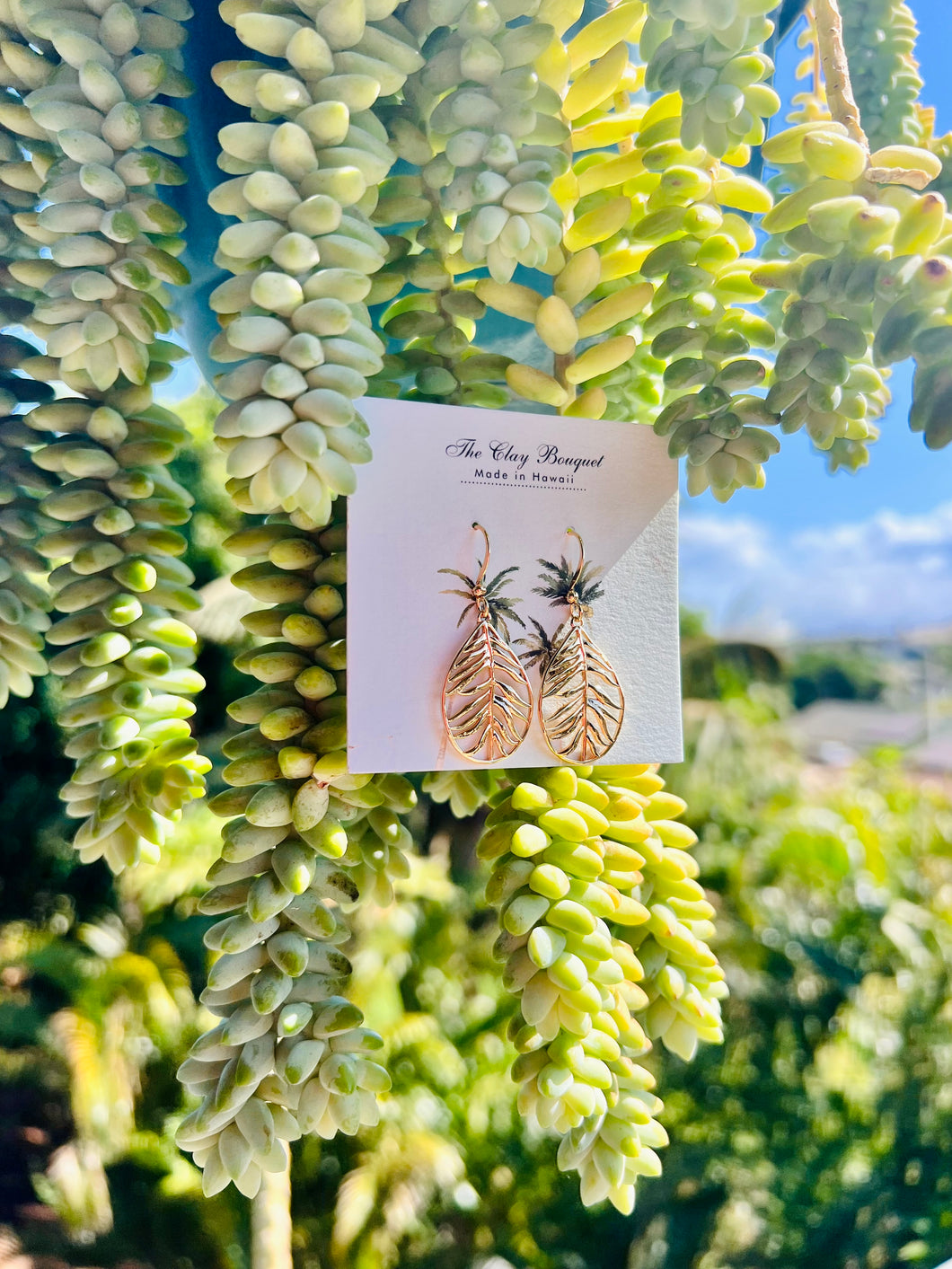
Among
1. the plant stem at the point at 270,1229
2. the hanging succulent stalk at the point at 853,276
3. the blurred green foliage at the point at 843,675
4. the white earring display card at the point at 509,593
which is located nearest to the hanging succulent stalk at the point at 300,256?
the white earring display card at the point at 509,593

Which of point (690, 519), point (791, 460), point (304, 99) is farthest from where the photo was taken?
point (690, 519)

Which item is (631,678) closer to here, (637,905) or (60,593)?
(637,905)

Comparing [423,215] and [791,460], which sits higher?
[791,460]

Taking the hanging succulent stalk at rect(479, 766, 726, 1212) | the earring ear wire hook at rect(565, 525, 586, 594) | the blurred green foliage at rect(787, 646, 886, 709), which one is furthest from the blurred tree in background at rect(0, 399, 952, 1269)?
the earring ear wire hook at rect(565, 525, 586, 594)

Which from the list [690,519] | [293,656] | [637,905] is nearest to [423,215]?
[293,656]

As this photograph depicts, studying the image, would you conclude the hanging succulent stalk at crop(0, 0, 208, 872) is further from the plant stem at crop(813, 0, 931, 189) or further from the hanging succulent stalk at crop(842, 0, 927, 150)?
the hanging succulent stalk at crop(842, 0, 927, 150)

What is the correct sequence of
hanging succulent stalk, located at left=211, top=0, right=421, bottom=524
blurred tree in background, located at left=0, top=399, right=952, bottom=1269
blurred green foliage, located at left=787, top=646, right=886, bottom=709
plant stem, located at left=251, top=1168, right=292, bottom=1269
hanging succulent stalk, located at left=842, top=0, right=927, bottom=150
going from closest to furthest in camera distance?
hanging succulent stalk, located at left=211, top=0, right=421, bottom=524
hanging succulent stalk, located at left=842, top=0, right=927, bottom=150
plant stem, located at left=251, top=1168, right=292, bottom=1269
blurred tree in background, located at left=0, top=399, right=952, bottom=1269
blurred green foliage, located at left=787, top=646, right=886, bottom=709
